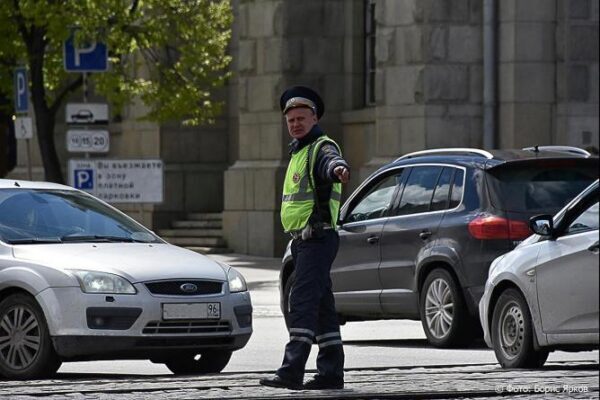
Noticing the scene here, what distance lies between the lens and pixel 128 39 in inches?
1059

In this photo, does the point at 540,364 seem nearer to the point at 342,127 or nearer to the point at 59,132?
the point at 342,127

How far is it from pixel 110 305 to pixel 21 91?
521 inches

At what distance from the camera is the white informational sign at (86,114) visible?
23641 mm

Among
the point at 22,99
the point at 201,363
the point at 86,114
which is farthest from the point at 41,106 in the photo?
the point at 201,363

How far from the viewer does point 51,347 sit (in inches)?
515

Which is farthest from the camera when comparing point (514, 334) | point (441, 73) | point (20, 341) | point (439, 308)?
point (441, 73)

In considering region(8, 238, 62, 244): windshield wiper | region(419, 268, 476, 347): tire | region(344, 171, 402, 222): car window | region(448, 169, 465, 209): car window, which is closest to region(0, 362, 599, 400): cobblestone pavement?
region(8, 238, 62, 244): windshield wiper

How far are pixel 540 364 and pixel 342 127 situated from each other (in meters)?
18.0

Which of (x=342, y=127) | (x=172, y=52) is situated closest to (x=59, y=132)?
(x=172, y=52)

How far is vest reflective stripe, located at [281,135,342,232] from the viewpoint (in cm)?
1169

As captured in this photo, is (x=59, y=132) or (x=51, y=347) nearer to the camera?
(x=51, y=347)

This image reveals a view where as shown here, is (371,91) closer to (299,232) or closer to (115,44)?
(115,44)

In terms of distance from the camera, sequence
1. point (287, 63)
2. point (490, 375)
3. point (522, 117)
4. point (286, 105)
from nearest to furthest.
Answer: point (286, 105), point (490, 375), point (522, 117), point (287, 63)

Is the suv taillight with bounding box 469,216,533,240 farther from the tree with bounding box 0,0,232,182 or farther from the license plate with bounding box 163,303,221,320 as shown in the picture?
the tree with bounding box 0,0,232,182
